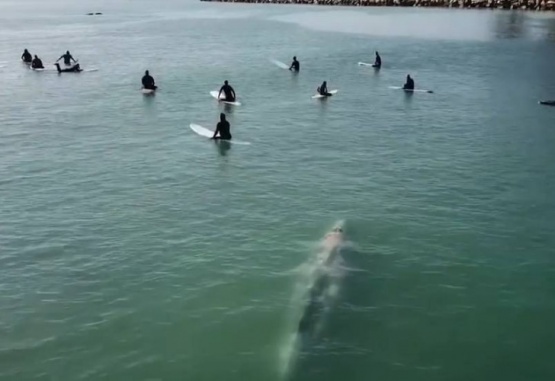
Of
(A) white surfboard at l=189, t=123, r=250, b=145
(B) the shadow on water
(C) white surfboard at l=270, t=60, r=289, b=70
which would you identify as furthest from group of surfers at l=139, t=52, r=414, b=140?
(B) the shadow on water

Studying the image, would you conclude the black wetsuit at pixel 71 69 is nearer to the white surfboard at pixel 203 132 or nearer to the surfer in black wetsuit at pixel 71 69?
the surfer in black wetsuit at pixel 71 69

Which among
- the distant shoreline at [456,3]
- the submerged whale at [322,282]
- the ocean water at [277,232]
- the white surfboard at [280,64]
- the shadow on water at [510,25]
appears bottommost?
the ocean water at [277,232]

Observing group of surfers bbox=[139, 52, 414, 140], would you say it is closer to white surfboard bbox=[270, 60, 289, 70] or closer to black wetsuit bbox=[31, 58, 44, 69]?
white surfboard bbox=[270, 60, 289, 70]

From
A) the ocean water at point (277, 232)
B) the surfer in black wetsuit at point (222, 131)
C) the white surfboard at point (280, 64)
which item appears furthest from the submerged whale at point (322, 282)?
the white surfboard at point (280, 64)

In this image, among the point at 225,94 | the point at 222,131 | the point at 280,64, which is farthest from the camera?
the point at 280,64

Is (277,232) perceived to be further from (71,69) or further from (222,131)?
(71,69)

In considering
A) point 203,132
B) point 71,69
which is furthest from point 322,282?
point 71,69

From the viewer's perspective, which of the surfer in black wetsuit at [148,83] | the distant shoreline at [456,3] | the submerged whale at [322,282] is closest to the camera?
the submerged whale at [322,282]
